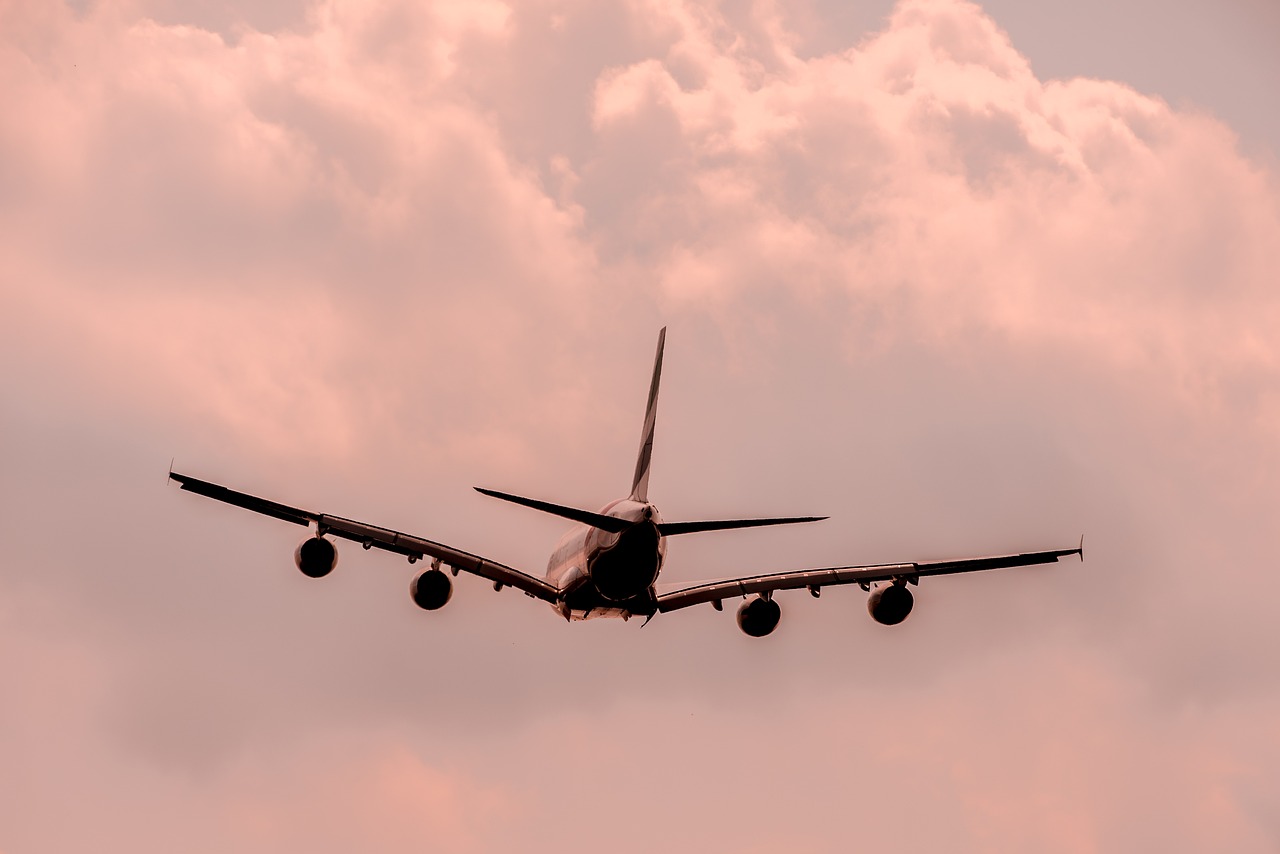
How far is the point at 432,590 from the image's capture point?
5372 cm

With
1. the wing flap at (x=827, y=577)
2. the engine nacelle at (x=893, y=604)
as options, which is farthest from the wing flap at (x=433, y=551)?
the engine nacelle at (x=893, y=604)

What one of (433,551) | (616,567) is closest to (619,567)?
(616,567)

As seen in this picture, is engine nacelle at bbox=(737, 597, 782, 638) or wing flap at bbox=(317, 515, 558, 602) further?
engine nacelle at bbox=(737, 597, 782, 638)

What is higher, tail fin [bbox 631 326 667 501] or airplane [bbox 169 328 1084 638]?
tail fin [bbox 631 326 667 501]

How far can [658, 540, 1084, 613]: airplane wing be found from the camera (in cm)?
5359

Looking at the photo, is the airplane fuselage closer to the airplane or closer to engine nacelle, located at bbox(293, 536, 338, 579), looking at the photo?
the airplane

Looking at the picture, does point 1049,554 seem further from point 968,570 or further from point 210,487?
point 210,487

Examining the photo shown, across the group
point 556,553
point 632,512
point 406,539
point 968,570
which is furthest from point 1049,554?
point 406,539

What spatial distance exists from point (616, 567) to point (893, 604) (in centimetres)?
1218

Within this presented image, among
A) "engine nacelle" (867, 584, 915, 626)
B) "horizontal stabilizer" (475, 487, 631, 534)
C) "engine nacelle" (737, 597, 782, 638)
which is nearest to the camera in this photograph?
"horizontal stabilizer" (475, 487, 631, 534)

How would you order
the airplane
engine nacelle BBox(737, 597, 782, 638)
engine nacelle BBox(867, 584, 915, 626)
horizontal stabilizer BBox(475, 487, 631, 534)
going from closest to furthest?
horizontal stabilizer BBox(475, 487, 631, 534)
the airplane
engine nacelle BBox(867, 584, 915, 626)
engine nacelle BBox(737, 597, 782, 638)

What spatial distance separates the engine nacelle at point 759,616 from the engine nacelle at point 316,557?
16.6 metres

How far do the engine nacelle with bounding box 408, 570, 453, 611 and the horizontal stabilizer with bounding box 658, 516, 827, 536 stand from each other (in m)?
10.1

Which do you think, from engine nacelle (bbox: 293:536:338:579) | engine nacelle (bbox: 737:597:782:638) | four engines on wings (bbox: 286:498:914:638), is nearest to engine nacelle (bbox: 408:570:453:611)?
four engines on wings (bbox: 286:498:914:638)
